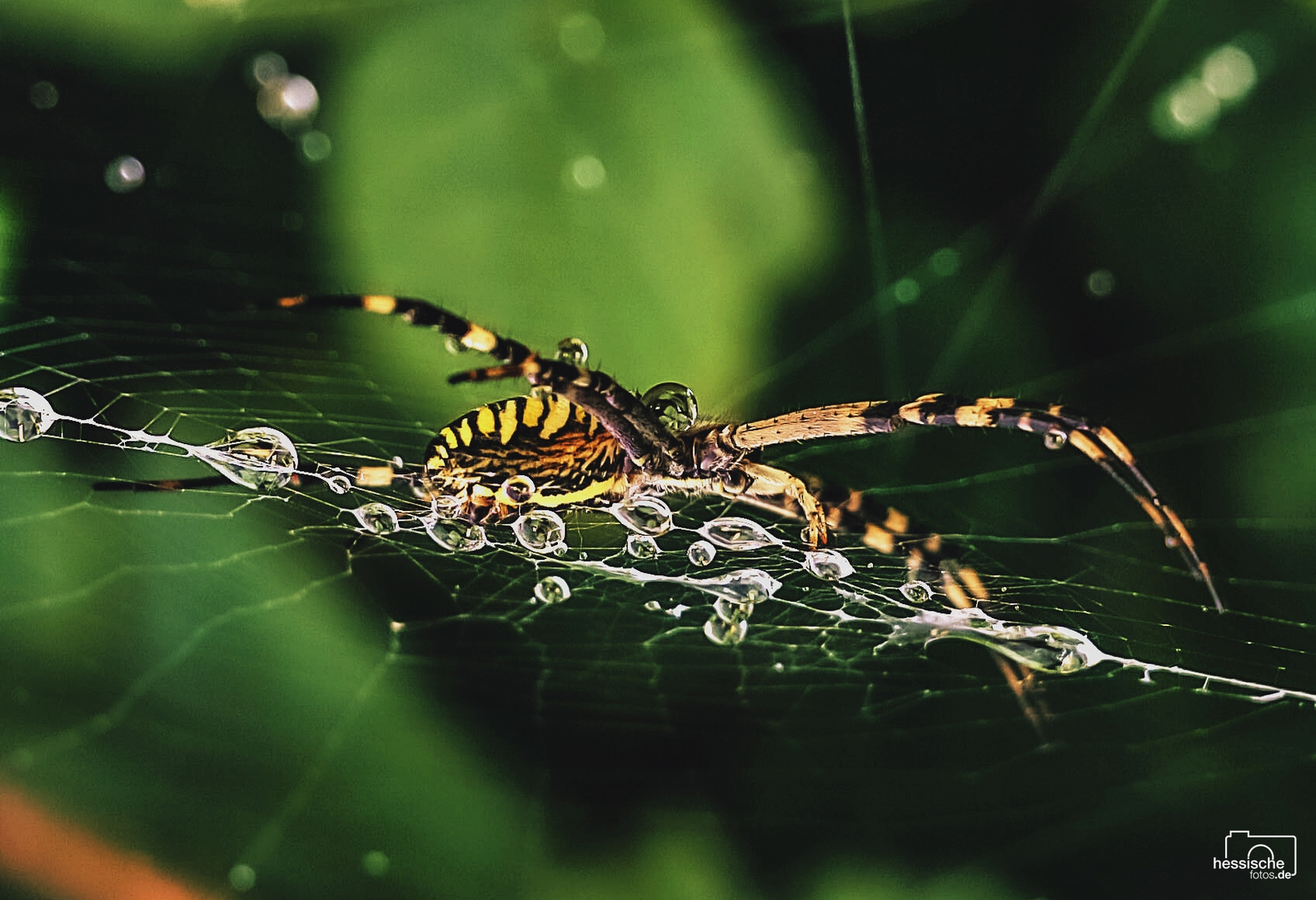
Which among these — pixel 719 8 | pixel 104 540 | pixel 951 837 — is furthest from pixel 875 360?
pixel 104 540

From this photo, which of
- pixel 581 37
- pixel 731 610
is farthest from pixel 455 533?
pixel 581 37

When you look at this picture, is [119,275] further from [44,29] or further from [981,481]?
[981,481]

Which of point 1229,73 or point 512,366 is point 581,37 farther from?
point 1229,73

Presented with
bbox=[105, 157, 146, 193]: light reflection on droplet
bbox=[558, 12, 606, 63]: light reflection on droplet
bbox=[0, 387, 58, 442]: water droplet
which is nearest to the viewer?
bbox=[0, 387, 58, 442]: water droplet

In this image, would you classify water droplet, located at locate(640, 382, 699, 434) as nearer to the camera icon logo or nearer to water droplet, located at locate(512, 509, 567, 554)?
water droplet, located at locate(512, 509, 567, 554)

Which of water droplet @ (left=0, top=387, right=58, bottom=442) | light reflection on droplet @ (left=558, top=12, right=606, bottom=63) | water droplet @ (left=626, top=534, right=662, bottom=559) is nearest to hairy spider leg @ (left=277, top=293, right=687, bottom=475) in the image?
water droplet @ (left=626, top=534, right=662, bottom=559)

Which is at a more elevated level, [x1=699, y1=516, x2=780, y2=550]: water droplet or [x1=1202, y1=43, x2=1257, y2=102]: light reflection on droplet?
[x1=1202, y1=43, x2=1257, y2=102]: light reflection on droplet
